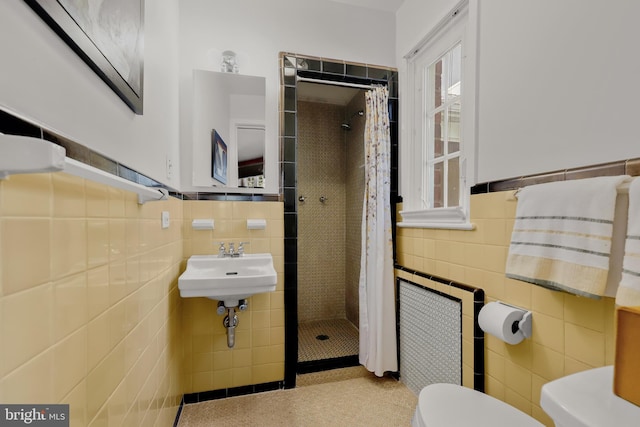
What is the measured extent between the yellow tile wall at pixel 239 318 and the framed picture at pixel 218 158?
180mm

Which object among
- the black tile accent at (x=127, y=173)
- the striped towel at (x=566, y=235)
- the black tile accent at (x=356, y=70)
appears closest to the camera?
the striped towel at (x=566, y=235)

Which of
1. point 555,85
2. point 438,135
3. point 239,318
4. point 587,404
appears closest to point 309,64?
point 438,135

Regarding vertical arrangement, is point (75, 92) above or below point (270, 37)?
below

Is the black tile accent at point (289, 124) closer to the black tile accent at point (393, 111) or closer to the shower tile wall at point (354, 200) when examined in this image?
the black tile accent at point (393, 111)

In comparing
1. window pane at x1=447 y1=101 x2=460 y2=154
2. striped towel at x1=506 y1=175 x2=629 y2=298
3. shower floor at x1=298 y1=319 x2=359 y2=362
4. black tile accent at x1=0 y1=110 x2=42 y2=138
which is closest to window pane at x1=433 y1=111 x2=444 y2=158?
window pane at x1=447 y1=101 x2=460 y2=154

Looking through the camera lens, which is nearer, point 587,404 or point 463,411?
point 587,404

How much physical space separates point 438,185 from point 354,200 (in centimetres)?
107

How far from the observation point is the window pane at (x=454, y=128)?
1.74 meters

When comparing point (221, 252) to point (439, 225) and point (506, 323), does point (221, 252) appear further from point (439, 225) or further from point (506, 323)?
point (506, 323)

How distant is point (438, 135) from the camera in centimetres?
192

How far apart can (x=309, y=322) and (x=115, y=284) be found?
8.07ft

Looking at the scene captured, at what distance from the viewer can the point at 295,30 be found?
2051 mm

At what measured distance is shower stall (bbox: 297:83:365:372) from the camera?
9.77 feet

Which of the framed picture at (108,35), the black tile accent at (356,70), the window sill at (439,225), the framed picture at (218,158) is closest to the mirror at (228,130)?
the framed picture at (218,158)
